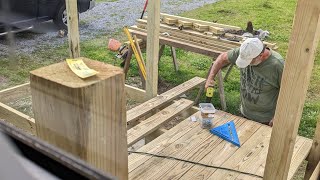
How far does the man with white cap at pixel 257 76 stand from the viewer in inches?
140

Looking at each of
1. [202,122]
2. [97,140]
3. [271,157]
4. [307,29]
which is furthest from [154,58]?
[97,140]

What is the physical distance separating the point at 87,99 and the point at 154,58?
286 centimetres

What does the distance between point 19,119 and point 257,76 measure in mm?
2521

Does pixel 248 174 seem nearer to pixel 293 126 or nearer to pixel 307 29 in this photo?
pixel 293 126

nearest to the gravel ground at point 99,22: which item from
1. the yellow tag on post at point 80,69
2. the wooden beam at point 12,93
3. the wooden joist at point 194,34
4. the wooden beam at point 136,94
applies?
the wooden joist at point 194,34

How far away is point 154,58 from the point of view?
3.61 metres

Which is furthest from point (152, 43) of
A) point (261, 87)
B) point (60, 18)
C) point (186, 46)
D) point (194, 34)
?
point (60, 18)

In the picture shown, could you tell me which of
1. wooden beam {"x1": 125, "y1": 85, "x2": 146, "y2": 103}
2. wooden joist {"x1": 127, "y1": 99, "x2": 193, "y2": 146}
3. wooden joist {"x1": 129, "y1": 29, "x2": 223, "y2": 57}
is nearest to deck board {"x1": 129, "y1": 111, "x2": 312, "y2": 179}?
wooden joist {"x1": 127, "y1": 99, "x2": 193, "y2": 146}

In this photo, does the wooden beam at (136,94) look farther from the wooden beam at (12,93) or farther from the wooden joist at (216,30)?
the wooden joist at (216,30)

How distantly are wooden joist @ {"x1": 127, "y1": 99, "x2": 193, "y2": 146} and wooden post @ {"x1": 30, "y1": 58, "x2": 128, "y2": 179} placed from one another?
6.97 ft

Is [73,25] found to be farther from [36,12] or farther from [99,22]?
[99,22]

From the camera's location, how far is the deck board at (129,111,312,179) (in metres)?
2.60

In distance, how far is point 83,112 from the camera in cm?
77

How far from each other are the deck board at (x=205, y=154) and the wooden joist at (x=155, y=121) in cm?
16
